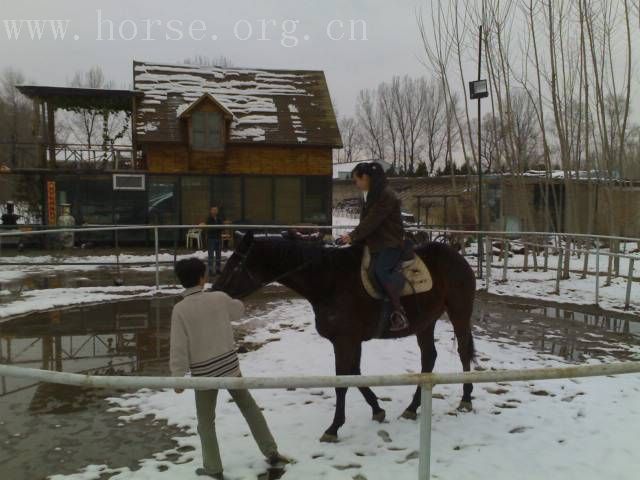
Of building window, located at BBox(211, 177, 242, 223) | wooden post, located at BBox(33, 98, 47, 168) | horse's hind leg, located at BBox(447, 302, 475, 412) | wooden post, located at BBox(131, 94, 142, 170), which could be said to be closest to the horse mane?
horse's hind leg, located at BBox(447, 302, 475, 412)

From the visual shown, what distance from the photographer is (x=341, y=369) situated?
3.99 metres

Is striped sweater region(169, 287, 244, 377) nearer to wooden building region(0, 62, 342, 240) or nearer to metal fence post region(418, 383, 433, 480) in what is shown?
metal fence post region(418, 383, 433, 480)

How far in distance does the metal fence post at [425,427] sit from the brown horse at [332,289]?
166 cm

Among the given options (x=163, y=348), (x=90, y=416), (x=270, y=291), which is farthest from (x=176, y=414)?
(x=270, y=291)

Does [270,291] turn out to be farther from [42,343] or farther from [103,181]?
[103,181]

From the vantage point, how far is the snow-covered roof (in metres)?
19.4

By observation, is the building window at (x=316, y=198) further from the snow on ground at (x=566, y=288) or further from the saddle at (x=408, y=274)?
the saddle at (x=408, y=274)

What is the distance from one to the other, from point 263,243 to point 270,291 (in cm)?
664

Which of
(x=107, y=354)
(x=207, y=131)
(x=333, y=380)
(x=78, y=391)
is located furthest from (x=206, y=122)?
(x=333, y=380)

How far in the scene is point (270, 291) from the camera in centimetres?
1051

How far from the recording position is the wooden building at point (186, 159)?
18.5 m

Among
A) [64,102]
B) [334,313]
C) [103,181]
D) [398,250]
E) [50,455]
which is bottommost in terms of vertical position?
[50,455]

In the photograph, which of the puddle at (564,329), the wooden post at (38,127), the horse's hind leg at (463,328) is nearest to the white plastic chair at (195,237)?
the wooden post at (38,127)

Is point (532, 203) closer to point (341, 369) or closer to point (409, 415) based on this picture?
point (409, 415)
